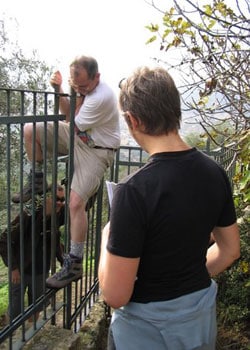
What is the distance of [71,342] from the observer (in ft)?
8.89

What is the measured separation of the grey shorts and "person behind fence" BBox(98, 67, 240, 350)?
1383 millimetres

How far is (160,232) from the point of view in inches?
53.9

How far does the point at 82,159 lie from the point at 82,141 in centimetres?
14

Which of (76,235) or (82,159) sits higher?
(82,159)

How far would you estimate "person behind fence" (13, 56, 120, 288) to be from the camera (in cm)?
283

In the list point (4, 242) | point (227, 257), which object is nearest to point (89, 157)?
point (4, 242)

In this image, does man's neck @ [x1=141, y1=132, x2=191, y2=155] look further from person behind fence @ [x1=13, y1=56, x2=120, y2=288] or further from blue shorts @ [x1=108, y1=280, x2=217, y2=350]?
person behind fence @ [x1=13, y1=56, x2=120, y2=288]

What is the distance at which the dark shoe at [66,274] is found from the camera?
2664mm

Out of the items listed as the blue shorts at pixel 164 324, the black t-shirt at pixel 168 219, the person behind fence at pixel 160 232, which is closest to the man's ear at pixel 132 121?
the person behind fence at pixel 160 232

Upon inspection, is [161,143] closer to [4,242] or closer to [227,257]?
[227,257]

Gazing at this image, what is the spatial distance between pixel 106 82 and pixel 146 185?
2144mm

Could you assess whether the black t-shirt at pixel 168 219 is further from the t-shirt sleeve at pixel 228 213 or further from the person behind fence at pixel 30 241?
the person behind fence at pixel 30 241

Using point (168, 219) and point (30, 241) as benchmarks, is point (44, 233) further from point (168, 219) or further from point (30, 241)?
point (168, 219)

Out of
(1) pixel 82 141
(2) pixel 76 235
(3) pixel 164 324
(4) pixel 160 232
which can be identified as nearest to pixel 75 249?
(2) pixel 76 235
